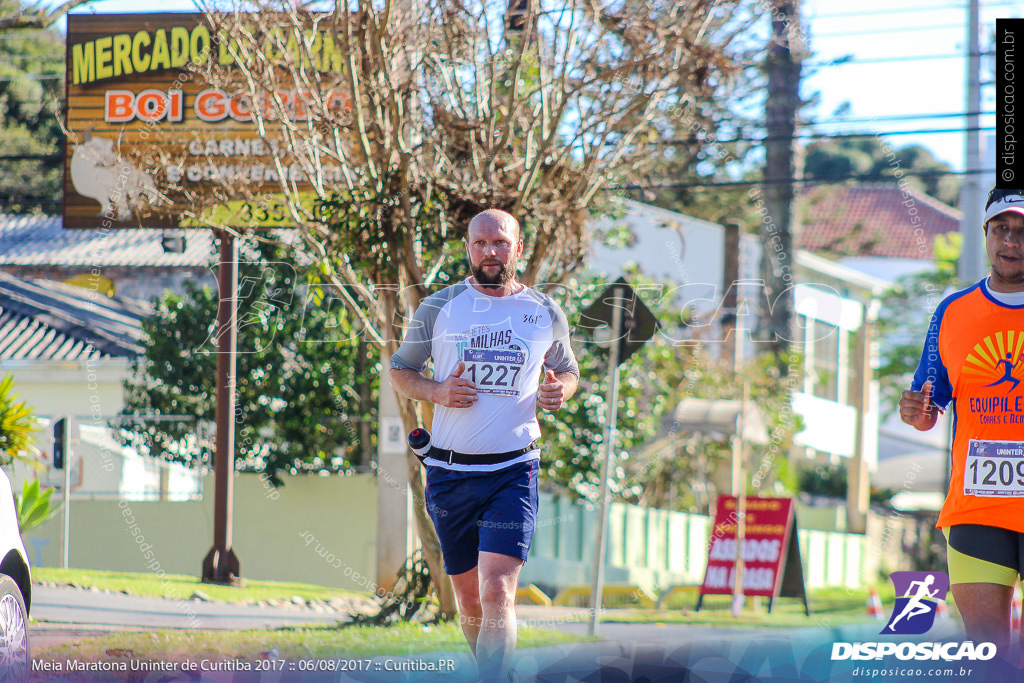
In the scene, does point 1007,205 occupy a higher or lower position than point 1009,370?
higher

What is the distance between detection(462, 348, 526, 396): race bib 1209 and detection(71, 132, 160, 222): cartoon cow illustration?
7035 millimetres

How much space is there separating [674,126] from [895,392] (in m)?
22.5

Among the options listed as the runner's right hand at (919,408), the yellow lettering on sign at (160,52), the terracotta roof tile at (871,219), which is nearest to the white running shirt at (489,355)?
the runner's right hand at (919,408)

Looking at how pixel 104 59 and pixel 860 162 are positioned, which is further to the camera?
pixel 860 162

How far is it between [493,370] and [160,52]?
31.0 feet

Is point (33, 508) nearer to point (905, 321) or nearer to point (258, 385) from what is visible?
point (258, 385)

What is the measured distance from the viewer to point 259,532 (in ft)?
45.7

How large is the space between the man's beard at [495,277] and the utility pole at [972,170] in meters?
9.15

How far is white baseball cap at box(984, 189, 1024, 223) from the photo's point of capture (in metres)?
4.25

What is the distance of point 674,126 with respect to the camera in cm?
998

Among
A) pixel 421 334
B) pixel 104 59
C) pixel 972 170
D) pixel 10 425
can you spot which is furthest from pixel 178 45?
pixel 421 334

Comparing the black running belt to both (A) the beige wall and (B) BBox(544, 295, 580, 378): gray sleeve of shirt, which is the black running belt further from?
(A) the beige wall

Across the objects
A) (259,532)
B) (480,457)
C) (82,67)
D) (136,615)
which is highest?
(82,67)

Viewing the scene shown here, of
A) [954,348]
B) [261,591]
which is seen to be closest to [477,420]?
[954,348]
